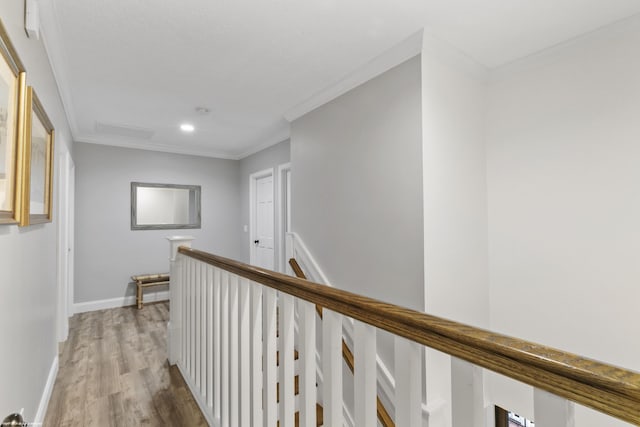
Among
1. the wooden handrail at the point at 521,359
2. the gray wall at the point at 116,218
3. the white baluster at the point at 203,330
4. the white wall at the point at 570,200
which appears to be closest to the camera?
the wooden handrail at the point at 521,359

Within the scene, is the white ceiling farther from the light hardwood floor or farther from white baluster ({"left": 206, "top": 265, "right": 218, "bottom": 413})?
the light hardwood floor

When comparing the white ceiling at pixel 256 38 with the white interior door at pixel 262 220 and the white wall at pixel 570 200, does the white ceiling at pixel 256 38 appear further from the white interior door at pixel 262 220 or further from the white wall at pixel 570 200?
the white interior door at pixel 262 220

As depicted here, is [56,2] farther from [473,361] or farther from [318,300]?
[473,361]

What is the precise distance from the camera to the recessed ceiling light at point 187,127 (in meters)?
3.72

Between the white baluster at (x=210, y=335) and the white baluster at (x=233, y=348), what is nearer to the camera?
the white baluster at (x=233, y=348)

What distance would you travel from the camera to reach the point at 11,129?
1209mm

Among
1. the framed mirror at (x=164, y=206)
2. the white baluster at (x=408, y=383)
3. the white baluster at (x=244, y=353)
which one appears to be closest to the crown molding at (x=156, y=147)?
the framed mirror at (x=164, y=206)

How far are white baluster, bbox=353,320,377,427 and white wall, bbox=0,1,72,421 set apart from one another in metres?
1.34

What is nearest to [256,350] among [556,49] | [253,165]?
[556,49]

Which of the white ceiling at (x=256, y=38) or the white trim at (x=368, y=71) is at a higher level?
A: the white ceiling at (x=256, y=38)

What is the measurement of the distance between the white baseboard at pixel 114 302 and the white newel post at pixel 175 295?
2241 mm

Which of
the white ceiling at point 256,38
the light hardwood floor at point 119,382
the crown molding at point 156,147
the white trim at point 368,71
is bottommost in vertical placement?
the light hardwood floor at point 119,382

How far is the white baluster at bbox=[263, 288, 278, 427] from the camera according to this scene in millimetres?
1212

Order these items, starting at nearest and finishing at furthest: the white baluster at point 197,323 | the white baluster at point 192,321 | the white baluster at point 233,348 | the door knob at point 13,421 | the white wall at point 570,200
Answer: the door knob at point 13,421 < the white baluster at point 233,348 < the white wall at point 570,200 < the white baluster at point 197,323 < the white baluster at point 192,321
